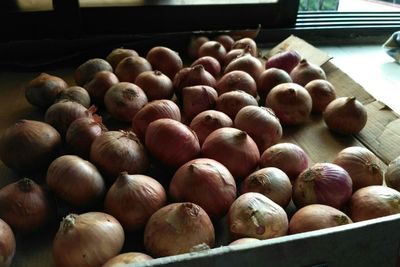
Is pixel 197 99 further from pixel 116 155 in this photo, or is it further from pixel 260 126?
pixel 116 155

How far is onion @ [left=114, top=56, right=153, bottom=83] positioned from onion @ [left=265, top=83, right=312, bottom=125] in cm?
37

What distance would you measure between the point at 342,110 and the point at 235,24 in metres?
0.65

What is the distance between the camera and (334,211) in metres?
0.69

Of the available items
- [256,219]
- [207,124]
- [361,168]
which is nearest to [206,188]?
[256,219]

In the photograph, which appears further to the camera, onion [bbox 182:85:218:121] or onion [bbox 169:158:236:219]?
onion [bbox 182:85:218:121]

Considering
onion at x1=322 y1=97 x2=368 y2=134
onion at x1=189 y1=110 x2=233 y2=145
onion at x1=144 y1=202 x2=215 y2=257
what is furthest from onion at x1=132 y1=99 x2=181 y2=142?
onion at x1=322 y1=97 x2=368 y2=134

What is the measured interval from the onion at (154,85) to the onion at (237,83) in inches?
5.5

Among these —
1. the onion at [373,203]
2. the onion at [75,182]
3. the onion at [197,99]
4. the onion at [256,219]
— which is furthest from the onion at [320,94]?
the onion at [75,182]

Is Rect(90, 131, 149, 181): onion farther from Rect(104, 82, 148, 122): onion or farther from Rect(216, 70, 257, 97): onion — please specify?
Rect(216, 70, 257, 97): onion

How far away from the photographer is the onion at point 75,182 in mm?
729

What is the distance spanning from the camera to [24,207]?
69cm

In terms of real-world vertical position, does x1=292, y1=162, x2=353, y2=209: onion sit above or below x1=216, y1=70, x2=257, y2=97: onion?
below

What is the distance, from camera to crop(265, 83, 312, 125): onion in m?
1.03

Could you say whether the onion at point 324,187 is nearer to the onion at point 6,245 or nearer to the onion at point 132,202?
the onion at point 132,202
